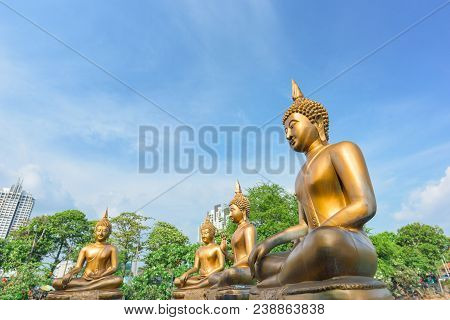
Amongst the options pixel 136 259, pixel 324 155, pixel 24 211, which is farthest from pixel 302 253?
pixel 24 211

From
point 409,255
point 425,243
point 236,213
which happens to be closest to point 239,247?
point 236,213

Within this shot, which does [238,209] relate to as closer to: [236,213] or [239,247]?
[236,213]

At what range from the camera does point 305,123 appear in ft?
11.5

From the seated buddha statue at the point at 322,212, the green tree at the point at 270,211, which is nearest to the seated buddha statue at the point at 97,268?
the seated buddha statue at the point at 322,212

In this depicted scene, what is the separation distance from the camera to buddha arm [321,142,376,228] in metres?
2.53

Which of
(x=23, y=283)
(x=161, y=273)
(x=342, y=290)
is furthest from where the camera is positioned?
(x=161, y=273)

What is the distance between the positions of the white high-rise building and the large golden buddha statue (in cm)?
7844

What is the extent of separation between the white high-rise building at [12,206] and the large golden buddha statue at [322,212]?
7844 cm

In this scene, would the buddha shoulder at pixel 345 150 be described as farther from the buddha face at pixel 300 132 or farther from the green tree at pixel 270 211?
the green tree at pixel 270 211

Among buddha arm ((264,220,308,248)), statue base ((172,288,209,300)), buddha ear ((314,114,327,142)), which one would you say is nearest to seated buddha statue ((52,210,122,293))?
statue base ((172,288,209,300))

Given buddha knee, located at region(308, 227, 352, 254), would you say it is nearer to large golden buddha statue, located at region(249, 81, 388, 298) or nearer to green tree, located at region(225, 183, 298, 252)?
large golden buddha statue, located at region(249, 81, 388, 298)

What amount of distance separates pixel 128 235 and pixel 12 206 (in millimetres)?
59243
